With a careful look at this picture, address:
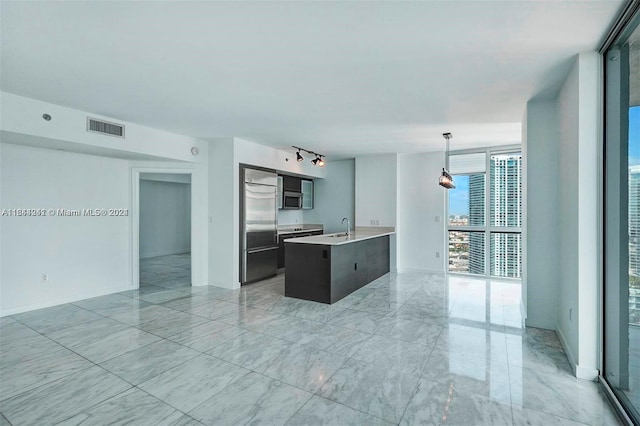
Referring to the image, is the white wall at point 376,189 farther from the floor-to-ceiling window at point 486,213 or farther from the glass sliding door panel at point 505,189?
the glass sliding door panel at point 505,189

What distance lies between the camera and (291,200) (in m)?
7.52

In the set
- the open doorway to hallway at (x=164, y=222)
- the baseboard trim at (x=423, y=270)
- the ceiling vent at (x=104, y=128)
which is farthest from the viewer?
the open doorway to hallway at (x=164, y=222)

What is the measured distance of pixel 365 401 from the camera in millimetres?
2186

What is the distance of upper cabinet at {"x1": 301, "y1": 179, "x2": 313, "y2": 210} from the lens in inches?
318

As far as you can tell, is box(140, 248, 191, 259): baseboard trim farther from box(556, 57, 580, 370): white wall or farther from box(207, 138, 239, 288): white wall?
box(556, 57, 580, 370): white wall

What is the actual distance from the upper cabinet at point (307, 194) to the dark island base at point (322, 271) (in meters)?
3.01

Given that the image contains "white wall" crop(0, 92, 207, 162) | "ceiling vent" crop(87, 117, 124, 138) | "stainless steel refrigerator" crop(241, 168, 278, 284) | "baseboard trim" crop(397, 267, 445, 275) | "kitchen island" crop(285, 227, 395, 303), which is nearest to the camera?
"white wall" crop(0, 92, 207, 162)

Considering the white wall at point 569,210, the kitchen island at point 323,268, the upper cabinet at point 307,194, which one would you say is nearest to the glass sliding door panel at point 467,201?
the kitchen island at point 323,268

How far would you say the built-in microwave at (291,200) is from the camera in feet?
23.8

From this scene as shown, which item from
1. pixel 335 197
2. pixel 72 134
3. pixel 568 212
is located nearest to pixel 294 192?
pixel 335 197

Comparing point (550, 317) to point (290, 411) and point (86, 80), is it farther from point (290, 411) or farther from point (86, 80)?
point (86, 80)

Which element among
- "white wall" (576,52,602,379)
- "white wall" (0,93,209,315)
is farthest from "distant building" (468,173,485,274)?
"white wall" (0,93,209,315)

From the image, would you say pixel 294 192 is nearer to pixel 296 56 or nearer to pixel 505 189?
pixel 505 189

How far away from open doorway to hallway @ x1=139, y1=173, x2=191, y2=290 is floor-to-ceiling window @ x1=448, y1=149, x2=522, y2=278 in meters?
Result: 6.49
